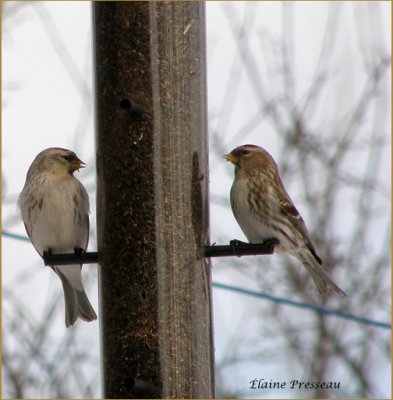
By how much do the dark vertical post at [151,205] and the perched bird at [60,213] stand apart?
1.19 m

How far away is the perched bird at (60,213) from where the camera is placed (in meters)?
7.55

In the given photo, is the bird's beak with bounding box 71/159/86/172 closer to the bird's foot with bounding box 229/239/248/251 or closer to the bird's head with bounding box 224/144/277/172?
the bird's head with bounding box 224/144/277/172

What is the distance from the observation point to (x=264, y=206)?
7777 millimetres

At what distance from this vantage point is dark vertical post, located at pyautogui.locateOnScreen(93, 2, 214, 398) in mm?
6113

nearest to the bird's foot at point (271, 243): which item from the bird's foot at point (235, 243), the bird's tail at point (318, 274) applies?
the bird's foot at point (235, 243)

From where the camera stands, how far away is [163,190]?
6285 mm

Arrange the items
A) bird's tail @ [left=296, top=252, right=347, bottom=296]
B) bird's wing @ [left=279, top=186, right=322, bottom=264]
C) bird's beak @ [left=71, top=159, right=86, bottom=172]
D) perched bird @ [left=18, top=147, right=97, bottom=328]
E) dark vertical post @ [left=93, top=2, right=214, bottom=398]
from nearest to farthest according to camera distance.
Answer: dark vertical post @ [left=93, top=2, right=214, bottom=398] < perched bird @ [left=18, top=147, right=97, bottom=328] < bird's beak @ [left=71, top=159, right=86, bottom=172] < bird's wing @ [left=279, top=186, right=322, bottom=264] < bird's tail @ [left=296, top=252, right=347, bottom=296]

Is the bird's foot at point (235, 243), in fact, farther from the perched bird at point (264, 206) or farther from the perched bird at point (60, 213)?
the perched bird at point (60, 213)

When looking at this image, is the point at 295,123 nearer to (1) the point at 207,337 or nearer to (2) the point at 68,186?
(2) the point at 68,186

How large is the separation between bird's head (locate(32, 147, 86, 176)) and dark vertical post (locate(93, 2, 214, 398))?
1349 millimetres

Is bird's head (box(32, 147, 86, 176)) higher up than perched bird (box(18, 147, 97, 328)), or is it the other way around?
bird's head (box(32, 147, 86, 176))

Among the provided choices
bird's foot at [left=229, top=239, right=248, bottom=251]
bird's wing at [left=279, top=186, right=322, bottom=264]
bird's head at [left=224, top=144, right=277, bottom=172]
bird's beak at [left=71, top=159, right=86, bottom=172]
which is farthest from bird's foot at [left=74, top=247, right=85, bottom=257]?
bird's wing at [left=279, top=186, right=322, bottom=264]

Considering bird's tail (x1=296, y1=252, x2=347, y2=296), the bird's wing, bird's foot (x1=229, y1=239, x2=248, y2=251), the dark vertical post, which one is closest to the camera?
the dark vertical post

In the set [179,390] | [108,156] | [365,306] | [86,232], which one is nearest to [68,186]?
[86,232]
